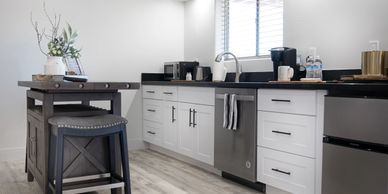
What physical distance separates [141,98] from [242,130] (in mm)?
2069

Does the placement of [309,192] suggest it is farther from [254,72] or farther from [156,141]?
[156,141]

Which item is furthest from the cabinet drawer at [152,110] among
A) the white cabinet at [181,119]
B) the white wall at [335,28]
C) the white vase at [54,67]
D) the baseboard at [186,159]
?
the white vase at [54,67]

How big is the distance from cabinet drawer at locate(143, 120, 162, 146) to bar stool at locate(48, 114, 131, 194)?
5.59 feet

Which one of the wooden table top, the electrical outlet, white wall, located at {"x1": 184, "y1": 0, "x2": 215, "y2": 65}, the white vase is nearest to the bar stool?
the wooden table top

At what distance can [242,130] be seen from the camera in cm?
295

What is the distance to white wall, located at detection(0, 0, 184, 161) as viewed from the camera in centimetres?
386

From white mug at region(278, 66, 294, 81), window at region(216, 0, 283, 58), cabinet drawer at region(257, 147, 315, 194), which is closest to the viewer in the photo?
cabinet drawer at region(257, 147, 315, 194)

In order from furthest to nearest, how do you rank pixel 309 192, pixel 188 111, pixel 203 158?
pixel 188 111
pixel 203 158
pixel 309 192

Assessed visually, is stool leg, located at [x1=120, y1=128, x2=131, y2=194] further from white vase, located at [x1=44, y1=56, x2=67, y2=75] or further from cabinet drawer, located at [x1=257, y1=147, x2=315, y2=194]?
cabinet drawer, located at [x1=257, y1=147, x2=315, y2=194]

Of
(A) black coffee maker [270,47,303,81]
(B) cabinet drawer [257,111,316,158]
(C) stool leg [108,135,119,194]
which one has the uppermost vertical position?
(A) black coffee maker [270,47,303,81]

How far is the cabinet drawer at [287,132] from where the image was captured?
2.42 metres

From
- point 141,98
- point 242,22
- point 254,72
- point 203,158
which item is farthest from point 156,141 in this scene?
point 242,22

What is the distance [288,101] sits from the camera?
257cm

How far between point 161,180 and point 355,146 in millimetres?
1745
